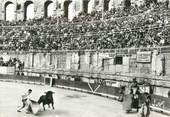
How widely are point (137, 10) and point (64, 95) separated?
14175mm

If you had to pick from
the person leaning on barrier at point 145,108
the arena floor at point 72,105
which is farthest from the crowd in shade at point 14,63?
the person leaning on barrier at point 145,108

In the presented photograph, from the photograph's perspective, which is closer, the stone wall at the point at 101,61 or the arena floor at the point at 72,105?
the arena floor at the point at 72,105

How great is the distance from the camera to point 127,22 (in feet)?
119

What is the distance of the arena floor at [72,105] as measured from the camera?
20375 millimetres

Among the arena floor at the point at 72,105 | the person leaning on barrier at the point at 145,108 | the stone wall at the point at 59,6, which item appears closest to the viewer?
the person leaning on barrier at the point at 145,108

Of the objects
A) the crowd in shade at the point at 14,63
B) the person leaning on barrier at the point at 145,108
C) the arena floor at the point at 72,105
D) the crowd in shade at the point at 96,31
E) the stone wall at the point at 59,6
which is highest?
the stone wall at the point at 59,6

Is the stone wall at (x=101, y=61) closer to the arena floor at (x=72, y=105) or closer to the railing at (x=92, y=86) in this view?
the railing at (x=92, y=86)

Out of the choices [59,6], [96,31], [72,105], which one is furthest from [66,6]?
[72,105]

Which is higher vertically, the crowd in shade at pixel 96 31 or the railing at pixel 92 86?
the crowd in shade at pixel 96 31

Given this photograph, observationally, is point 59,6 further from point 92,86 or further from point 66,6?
point 92,86

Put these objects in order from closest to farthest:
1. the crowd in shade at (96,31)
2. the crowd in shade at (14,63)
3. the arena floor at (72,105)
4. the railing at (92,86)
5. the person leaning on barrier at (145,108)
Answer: the person leaning on barrier at (145,108)
the arena floor at (72,105)
the railing at (92,86)
the crowd in shade at (96,31)
the crowd in shade at (14,63)

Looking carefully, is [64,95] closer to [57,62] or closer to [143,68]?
[143,68]

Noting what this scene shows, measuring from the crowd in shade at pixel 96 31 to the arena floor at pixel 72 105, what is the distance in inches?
282

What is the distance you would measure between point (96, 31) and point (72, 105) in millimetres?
16158
